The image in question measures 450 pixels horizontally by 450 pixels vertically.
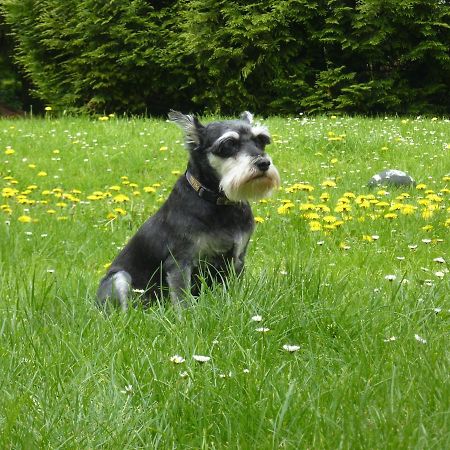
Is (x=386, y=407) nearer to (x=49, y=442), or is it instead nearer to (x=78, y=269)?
(x=49, y=442)

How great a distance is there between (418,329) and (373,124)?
29.5 feet

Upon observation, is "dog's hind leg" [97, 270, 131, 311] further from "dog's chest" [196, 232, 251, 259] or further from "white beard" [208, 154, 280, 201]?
"white beard" [208, 154, 280, 201]

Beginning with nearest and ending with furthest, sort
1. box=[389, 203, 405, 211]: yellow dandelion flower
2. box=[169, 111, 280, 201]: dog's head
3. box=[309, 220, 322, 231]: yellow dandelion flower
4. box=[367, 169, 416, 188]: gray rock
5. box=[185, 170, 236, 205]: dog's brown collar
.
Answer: box=[169, 111, 280, 201]: dog's head → box=[185, 170, 236, 205]: dog's brown collar → box=[309, 220, 322, 231]: yellow dandelion flower → box=[389, 203, 405, 211]: yellow dandelion flower → box=[367, 169, 416, 188]: gray rock

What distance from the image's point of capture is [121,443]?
7.88 feet

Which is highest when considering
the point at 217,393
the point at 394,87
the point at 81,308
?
the point at 217,393

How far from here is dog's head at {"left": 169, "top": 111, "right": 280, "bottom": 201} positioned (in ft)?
14.2

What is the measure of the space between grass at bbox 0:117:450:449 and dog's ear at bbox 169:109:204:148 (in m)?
0.92

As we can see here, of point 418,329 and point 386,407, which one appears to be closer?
point 386,407

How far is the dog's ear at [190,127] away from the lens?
4.61m

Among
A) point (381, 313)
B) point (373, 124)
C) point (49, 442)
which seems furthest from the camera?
point (373, 124)

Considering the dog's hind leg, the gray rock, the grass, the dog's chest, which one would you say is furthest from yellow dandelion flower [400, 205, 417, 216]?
the dog's hind leg

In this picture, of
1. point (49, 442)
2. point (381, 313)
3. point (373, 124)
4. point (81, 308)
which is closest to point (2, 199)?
point (81, 308)

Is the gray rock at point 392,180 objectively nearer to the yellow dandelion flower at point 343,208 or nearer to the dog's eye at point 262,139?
the yellow dandelion flower at point 343,208

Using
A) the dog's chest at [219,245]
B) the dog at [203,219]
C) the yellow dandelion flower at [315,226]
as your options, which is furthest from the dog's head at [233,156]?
the yellow dandelion flower at [315,226]
